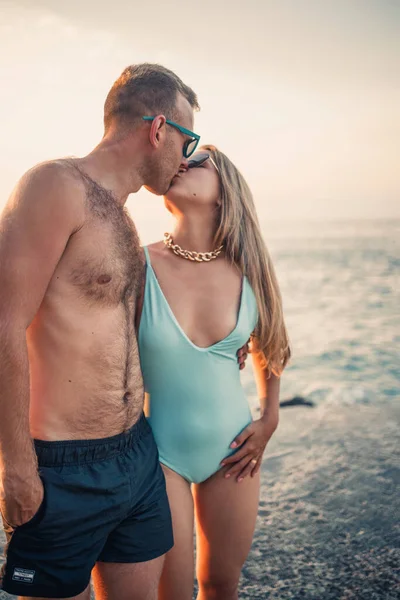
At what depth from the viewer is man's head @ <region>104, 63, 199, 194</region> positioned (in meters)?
2.51

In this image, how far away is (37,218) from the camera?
2037 mm

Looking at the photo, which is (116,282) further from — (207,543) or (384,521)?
(384,521)

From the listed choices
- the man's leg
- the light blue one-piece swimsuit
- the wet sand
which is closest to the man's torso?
the light blue one-piece swimsuit

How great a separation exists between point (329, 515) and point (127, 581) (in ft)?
7.09

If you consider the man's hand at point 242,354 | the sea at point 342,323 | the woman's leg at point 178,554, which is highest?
the man's hand at point 242,354

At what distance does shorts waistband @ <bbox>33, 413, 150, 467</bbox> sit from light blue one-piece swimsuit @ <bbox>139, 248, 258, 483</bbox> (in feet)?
1.00

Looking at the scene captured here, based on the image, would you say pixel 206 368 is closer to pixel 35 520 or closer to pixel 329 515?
pixel 35 520

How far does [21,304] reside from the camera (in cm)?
202

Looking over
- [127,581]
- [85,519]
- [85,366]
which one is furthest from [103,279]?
[127,581]

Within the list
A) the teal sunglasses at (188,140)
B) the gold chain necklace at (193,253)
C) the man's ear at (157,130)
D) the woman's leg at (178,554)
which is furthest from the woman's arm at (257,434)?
the man's ear at (157,130)

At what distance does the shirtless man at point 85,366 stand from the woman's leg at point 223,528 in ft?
0.90

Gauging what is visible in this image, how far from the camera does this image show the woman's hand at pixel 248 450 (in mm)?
2799

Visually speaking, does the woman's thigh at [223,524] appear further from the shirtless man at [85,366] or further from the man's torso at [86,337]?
the man's torso at [86,337]

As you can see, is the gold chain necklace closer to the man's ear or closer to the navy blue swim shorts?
the man's ear
